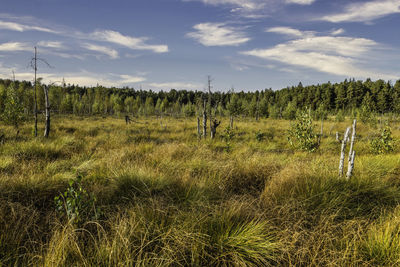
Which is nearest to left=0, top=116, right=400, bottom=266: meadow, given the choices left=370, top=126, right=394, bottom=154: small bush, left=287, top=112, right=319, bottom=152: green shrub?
left=287, top=112, right=319, bottom=152: green shrub

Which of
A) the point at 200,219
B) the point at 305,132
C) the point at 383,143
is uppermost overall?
the point at 305,132

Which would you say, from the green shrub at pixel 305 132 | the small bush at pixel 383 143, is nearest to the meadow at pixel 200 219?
the green shrub at pixel 305 132

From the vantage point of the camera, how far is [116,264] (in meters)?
1.80

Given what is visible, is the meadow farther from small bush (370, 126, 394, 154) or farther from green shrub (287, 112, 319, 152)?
small bush (370, 126, 394, 154)

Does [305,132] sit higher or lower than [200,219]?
higher

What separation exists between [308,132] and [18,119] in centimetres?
1673

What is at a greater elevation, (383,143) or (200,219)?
(383,143)

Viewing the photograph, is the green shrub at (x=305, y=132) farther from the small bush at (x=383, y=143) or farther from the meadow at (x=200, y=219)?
the meadow at (x=200, y=219)

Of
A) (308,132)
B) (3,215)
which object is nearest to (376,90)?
(308,132)

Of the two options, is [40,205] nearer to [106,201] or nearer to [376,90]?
[106,201]

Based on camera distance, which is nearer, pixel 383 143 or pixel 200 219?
pixel 200 219

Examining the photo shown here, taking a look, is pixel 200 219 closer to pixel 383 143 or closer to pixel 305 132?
pixel 305 132

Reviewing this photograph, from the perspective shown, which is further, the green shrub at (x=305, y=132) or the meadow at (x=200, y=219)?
the green shrub at (x=305, y=132)

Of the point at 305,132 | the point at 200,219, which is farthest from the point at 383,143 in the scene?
the point at 200,219
